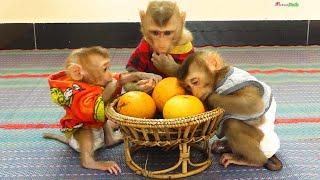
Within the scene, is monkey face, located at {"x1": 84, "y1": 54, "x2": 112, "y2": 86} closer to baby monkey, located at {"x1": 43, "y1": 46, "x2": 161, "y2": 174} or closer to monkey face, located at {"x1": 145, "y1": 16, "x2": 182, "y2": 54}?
baby monkey, located at {"x1": 43, "y1": 46, "x2": 161, "y2": 174}

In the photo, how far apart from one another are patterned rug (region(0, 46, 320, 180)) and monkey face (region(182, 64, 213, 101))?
0.26m

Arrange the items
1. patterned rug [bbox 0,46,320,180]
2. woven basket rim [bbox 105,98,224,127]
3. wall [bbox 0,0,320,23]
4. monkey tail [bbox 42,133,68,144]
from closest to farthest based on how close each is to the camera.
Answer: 1. woven basket rim [bbox 105,98,224,127]
2. patterned rug [bbox 0,46,320,180]
3. monkey tail [bbox 42,133,68,144]
4. wall [bbox 0,0,320,23]

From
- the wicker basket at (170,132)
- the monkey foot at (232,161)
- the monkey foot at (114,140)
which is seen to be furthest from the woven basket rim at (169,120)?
the monkey foot at (114,140)

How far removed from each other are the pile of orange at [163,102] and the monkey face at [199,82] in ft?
0.12

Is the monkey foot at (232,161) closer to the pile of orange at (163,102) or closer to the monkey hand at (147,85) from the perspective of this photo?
the pile of orange at (163,102)

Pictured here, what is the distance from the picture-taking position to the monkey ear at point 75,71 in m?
1.58

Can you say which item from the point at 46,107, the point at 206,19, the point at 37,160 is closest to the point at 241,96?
the point at 37,160

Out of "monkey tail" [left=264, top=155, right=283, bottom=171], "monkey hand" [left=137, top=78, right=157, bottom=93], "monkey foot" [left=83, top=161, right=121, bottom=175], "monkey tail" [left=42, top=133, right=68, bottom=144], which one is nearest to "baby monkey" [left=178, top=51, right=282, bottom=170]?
"monkey tail" [left=264, top=155, right=283, bottom=171]

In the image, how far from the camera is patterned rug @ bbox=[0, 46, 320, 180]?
1567mm

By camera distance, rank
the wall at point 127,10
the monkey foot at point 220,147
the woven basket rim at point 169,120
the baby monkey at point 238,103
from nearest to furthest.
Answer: the woven basket rim at point 169,120, the baby monkey at point 238,103, the monkey foot at point 220,147, the wall at point 127,10

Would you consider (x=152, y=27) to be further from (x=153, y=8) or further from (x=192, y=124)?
(x=192, y=124)

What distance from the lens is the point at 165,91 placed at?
5.01 feet

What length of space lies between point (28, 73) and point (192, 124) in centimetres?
168

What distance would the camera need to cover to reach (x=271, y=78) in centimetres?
262
